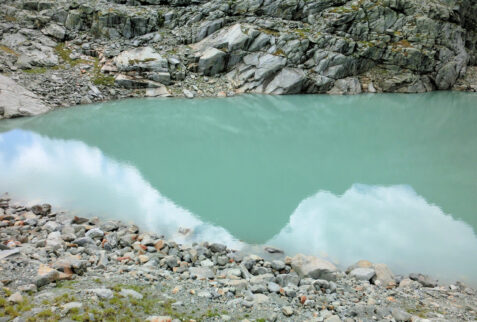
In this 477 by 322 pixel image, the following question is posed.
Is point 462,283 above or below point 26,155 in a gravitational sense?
above

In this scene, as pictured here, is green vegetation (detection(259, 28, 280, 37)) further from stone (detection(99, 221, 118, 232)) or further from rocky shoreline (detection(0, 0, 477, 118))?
stone (detection(99, 221, 118, 232))

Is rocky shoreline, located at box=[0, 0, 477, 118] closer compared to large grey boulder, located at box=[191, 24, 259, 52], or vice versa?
rocky shoreline, located at box=[0, 0, 477, 118]

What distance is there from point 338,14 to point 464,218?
47.1 metres

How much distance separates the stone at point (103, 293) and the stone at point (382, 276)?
286 inches

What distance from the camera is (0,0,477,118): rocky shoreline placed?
4025 cm

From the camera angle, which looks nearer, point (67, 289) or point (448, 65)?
point (67, 289)

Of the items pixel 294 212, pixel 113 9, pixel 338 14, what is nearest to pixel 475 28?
pixel 338 14

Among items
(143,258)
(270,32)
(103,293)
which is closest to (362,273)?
(143,258)

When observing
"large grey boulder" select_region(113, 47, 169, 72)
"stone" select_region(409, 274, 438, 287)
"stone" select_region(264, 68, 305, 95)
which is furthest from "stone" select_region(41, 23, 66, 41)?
"stone" select_region(409, 274, 438, 287)

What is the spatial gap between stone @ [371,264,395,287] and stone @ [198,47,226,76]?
39.9 metres

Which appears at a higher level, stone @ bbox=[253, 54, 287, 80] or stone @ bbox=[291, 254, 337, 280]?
stone @ bbox=[253, 54, 287, 80]

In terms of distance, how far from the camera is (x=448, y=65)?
54.2m

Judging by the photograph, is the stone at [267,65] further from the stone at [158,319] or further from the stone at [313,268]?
the stone at [158,319]

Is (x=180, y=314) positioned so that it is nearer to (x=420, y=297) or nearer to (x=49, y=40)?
(x=420, y=297)
